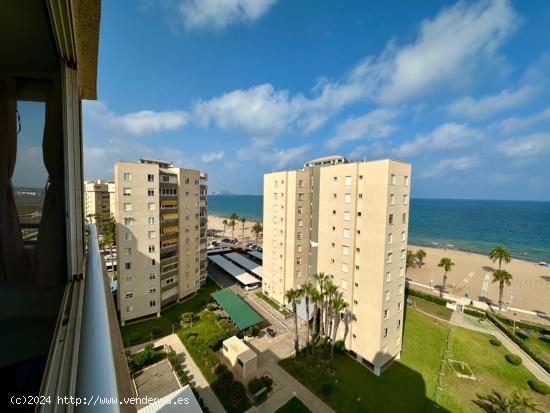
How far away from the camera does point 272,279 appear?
26516 millimetres

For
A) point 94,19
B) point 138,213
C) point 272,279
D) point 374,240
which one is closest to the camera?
point 94,19

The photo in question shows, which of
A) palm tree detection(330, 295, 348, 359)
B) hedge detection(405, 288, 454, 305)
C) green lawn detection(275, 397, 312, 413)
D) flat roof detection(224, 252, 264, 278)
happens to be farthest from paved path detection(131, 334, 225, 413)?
hedge detection(405, 288, 454, 305)

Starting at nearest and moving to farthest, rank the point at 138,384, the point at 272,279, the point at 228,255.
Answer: the point at 138,384, the point at 272,279, the point at 228,255

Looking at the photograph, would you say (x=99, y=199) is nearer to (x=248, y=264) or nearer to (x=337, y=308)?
(x=248, y=264)

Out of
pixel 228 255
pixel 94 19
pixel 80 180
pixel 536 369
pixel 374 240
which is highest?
pixel 94 19

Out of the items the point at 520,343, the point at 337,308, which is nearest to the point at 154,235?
the point at 337,308

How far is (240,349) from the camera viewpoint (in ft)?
53.6

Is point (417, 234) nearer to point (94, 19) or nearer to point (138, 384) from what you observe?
point (138, 384)

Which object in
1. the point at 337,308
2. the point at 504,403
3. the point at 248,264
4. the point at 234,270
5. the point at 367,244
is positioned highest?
the point at 367,244

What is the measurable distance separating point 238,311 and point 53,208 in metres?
20.4

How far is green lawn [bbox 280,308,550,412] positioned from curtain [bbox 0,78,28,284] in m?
16.5

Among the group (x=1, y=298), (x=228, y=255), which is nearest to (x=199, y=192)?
(x=228, y=255)

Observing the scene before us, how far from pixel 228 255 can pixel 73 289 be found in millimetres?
37064

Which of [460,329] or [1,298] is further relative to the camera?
[460,329]
